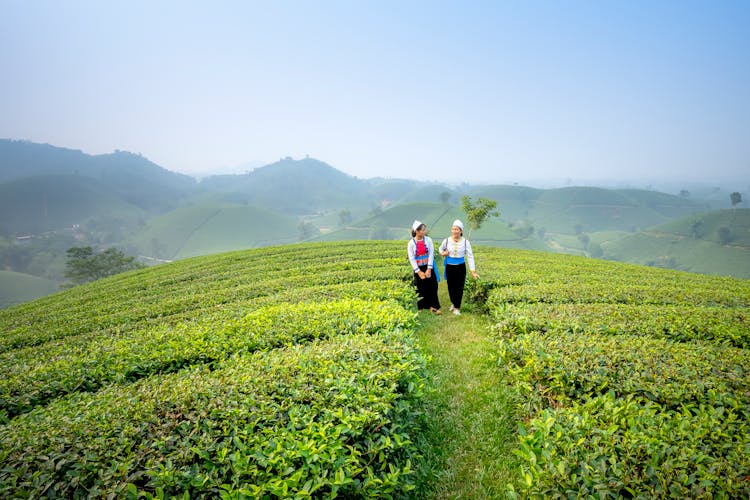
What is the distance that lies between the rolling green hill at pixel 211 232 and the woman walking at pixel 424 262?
135m

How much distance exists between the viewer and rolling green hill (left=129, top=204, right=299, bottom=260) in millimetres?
136375

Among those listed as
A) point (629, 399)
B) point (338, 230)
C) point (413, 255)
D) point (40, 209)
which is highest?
point (40, 209)

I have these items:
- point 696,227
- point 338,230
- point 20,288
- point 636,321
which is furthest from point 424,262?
point 696,227

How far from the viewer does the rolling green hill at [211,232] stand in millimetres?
136375

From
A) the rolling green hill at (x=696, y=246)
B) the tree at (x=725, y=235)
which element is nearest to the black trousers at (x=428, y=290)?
the rolling green hill at (x=696, y=246)

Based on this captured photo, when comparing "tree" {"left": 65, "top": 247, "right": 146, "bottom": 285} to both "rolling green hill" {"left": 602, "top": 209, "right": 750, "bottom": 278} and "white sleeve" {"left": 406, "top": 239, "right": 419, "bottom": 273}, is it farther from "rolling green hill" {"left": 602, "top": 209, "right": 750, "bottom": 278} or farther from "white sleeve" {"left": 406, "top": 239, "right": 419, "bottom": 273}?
"rolling green hill" {"left": 602, "top": 209, "right": 750, "bottom": 278}

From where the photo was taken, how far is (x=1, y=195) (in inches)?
6959

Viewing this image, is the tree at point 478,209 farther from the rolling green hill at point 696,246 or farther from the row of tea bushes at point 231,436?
the rolling green hill at point 696,246

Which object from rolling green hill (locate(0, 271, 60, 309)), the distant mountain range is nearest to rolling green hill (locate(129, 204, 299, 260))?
the distant mountain range

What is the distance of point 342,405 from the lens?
3.47 metres

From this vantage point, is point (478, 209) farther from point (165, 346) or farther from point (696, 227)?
point (696, 227)

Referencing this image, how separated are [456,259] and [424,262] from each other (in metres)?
0.91

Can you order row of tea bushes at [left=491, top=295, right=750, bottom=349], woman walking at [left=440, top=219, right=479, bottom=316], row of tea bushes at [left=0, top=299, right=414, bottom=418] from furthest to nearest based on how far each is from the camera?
woman walking at [left=440, top=219, right=479, bottom=316] → row of tea bushes at [left=491, top=295, right=750, bottom=349] → row of tea bushes at [left=0, top=299, right=414, bottom=418]

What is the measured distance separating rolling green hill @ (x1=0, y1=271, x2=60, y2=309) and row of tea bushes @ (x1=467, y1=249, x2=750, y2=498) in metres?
107
